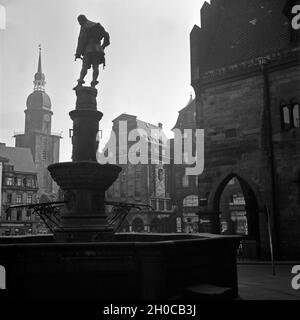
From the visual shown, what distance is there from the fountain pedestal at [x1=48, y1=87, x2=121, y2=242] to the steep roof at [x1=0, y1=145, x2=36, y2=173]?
61962mm

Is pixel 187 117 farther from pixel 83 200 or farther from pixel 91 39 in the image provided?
pixel 83 200

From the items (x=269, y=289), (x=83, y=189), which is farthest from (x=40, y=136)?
(x=269, y=289)

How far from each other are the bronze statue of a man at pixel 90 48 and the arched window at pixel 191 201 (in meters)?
56.0

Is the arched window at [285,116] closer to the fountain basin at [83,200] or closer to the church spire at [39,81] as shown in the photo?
the fountain basin at [83,200]

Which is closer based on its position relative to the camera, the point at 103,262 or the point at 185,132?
the point at 103,262

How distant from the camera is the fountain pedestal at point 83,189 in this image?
8.73 meters

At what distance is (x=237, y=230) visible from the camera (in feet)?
172

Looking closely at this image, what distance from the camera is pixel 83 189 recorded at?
891 cm

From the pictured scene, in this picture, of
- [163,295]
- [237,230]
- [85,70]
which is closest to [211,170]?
[85,70]

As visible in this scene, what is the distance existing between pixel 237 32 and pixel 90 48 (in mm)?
15831
